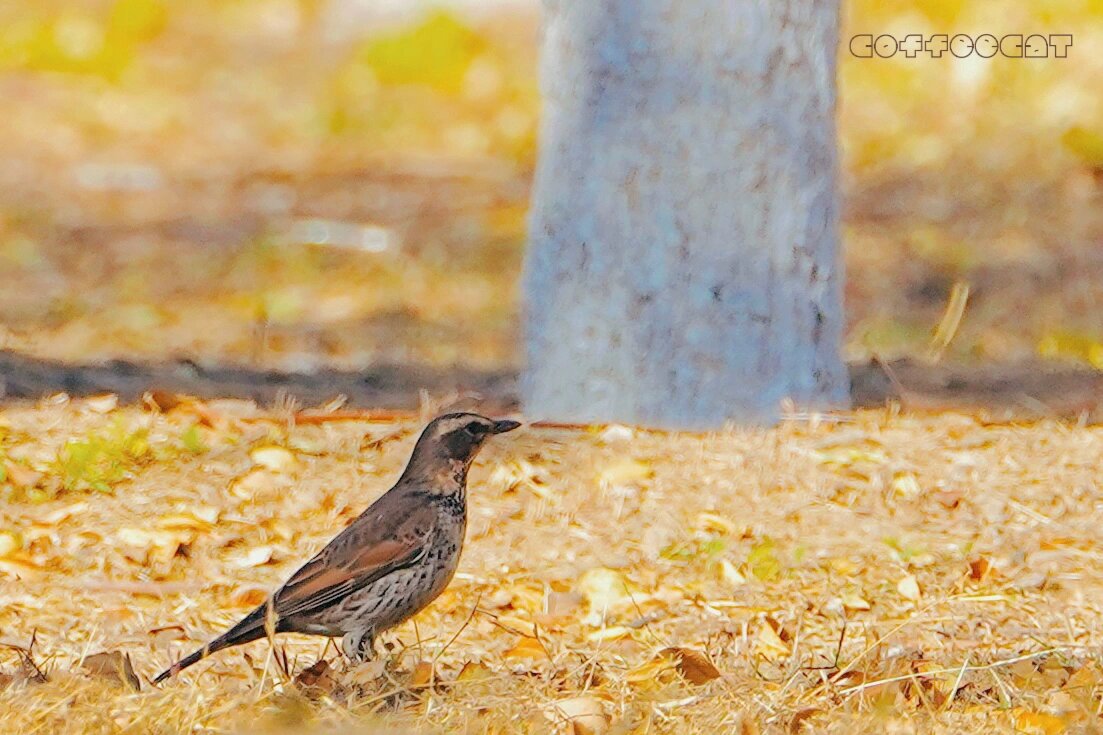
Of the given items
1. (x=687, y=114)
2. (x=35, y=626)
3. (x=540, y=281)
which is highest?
(x=687, y=114)

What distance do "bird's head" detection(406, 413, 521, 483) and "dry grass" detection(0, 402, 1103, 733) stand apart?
36 centimetres

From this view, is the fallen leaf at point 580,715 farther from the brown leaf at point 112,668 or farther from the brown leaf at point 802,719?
the brown leaf at point 112,668

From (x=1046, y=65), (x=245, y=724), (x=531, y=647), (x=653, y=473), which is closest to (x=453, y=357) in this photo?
(x=653, y=473)

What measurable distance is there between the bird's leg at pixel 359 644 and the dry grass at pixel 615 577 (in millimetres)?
59

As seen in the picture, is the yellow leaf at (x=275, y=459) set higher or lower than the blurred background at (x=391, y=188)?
lower

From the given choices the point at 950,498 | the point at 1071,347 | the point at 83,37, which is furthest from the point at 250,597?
the point at 83,37

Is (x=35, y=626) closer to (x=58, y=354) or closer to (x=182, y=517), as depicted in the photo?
(x=182, y=517)

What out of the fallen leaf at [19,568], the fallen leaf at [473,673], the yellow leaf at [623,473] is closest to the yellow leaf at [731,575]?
the yellow leaf at [623,473]

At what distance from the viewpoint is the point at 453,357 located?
8.05 m

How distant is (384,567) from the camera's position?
4070 millimetres

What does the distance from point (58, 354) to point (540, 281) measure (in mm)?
2745

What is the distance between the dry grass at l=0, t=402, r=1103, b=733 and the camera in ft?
12.5

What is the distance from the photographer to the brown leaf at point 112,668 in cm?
386

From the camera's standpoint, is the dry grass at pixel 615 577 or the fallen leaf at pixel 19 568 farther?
the fallen leaf at pixel 19 568
